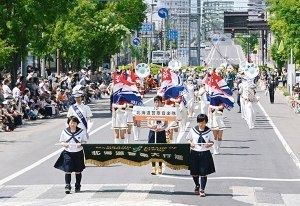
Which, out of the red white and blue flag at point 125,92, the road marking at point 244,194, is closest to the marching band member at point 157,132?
the road marking at point 244,194

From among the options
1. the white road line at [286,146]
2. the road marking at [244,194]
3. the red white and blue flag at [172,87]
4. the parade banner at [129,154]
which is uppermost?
the red white and blue flag at [172,87]

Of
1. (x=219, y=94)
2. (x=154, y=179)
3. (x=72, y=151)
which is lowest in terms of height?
(x=154, y=179)

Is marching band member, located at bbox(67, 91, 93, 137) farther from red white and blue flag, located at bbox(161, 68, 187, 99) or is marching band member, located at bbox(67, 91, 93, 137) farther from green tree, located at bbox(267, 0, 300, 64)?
green tree, located at bbox(267, 0, 300, 64)

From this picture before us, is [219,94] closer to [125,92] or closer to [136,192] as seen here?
[125,92]

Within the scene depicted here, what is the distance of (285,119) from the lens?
41750mm

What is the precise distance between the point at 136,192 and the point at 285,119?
23.8 m

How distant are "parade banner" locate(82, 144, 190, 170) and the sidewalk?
744 centimetres

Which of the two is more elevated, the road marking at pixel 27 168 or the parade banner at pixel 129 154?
the parade banner at pixel 129 154

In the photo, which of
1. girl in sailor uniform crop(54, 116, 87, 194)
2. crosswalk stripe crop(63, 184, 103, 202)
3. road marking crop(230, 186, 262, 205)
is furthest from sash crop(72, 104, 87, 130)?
road marking crop(230, 186, 262, 205)

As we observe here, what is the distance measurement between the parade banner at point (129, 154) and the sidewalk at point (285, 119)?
293 inches

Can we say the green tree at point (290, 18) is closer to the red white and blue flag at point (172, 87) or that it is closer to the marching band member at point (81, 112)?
the red white and blue flag at point (172, 87)

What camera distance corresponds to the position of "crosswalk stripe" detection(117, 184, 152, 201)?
17.9 meters

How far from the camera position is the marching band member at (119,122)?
27.2 m

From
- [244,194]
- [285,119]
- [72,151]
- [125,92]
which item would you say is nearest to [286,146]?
[125,92]
